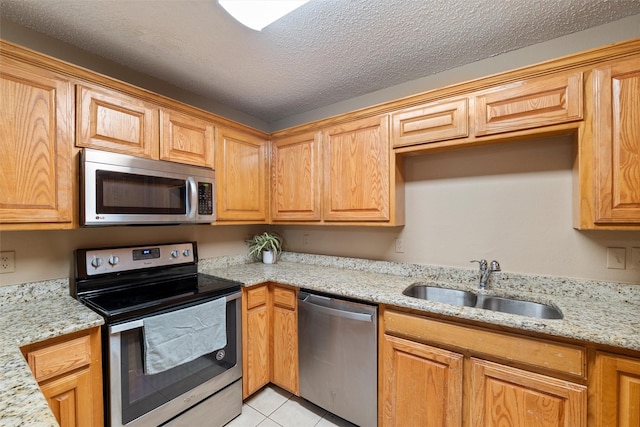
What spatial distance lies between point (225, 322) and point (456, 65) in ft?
7.53

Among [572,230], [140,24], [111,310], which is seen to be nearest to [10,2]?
[140,24]

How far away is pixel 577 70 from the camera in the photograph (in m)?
1.36

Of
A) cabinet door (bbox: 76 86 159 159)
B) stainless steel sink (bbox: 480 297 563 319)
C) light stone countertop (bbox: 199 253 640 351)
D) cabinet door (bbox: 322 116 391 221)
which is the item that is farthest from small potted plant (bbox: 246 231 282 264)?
stainless steel sink (bbox: 480 297 563 319)

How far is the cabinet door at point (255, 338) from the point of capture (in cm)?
193

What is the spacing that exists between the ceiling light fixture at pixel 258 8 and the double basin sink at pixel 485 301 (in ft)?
5.27

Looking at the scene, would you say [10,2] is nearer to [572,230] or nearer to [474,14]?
[474,14]

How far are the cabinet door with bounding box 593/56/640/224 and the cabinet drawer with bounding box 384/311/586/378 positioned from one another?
0.67 m

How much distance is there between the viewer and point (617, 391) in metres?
1.08

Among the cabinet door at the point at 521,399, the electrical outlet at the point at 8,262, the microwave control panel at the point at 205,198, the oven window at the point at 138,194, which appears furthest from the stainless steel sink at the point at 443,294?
the electrical outlet at the point at 8,262

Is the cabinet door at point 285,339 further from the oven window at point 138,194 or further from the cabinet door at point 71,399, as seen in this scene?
the cabinet door at point 71,399

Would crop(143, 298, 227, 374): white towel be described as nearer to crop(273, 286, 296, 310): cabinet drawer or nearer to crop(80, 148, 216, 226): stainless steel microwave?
crop(273, 286, 296, 310): cabinet drawer

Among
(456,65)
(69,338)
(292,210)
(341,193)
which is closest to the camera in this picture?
(69,338)

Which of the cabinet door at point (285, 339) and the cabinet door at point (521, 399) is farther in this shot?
the cabinet door at point (285, 339)

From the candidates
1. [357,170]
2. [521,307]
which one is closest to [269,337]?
[357,170]
